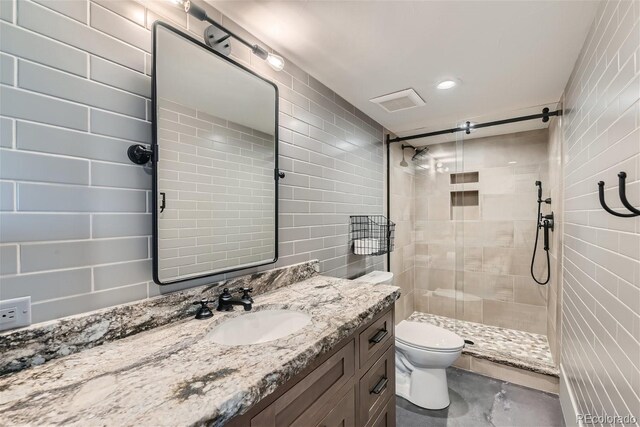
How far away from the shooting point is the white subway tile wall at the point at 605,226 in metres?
0.90

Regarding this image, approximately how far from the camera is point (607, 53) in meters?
1.14

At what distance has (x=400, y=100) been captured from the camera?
2174mm

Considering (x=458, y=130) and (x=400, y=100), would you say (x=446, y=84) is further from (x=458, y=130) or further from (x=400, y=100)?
(x=458, y=130)

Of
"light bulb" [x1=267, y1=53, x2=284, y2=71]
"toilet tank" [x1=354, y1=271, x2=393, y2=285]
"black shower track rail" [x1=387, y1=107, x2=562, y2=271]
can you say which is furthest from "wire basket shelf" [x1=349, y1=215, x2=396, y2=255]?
"light bulb" [x1=267, y1=53, x2=284, y2=71]

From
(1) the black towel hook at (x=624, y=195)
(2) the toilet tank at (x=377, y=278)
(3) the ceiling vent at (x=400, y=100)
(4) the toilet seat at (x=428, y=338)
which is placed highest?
(3) the ceiling vent at (x=400, y=100)

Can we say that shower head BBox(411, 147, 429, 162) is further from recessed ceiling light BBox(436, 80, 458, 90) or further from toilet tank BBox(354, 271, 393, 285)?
toilet tank BBox(354, 271, 393, 285)

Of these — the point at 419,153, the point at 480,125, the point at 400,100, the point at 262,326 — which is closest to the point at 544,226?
the point at 480,125

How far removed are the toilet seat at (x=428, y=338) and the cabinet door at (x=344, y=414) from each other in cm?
101

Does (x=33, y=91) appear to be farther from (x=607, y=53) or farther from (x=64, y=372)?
(x=607, y=53)

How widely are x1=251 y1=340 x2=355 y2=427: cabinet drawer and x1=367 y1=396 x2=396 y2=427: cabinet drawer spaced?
406 mm

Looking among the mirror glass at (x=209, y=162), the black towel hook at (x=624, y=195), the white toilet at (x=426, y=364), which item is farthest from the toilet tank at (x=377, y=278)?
the black towel hook at (x=624, y=195)

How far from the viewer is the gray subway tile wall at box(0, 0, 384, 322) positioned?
0.76 metres

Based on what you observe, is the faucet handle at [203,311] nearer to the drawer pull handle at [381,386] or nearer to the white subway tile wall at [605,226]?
the drawer pull handle at [381,386]

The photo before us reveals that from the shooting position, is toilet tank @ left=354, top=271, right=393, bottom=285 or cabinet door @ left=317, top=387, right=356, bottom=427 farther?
toilet tank @ left=354, top=271, right=393, bottom=285
